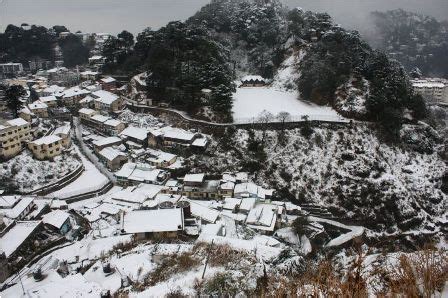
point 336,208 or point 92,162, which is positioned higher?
point 92,162

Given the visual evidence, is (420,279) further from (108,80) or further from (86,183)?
(108,80)

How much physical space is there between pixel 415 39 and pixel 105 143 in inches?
4066

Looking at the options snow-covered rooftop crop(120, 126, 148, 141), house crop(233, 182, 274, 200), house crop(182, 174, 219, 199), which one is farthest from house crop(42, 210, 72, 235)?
house crop(233, 182, 274, 200)

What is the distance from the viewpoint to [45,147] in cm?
3316

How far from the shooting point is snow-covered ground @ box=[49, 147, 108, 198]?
30.6 metres

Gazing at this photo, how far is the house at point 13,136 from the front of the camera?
1239 inches

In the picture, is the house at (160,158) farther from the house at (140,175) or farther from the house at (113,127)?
the house at (113,127)

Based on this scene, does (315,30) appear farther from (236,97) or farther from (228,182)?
(228,182)

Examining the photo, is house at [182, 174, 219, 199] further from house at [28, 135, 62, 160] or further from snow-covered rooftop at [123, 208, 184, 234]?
house at [28, 135, 62, 160]

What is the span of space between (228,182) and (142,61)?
2803cm

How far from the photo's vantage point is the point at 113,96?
147ft

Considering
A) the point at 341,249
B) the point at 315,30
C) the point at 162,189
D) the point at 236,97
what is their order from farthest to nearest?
1. the point at 315,30
2. the point at 236,97
3. the point at 162,189
4. the point at 341,249

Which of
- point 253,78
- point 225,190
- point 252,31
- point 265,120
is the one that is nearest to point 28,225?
point 225,190

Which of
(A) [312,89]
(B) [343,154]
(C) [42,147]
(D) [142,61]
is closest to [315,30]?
(A) [312,89]
